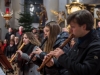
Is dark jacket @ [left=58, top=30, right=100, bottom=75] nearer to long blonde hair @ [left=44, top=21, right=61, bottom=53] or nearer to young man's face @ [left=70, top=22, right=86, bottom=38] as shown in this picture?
young man's face @ [left=70, top=22, right=86, bottom=38]

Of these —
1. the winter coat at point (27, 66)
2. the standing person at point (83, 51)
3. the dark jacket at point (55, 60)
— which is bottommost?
the winter coat at point (27, 66)

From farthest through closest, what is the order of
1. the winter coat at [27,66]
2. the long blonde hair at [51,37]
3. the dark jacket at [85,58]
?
the winter coat at [27,66], the long blonde hair at [51,37], the dark jacket at [85,58]

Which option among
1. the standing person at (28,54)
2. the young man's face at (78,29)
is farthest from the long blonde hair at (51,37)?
the standing person at (28,54)

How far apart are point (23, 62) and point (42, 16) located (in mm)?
10595

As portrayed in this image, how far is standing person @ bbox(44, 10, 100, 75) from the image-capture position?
8.64 feet

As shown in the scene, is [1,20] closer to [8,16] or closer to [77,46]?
[8,16]

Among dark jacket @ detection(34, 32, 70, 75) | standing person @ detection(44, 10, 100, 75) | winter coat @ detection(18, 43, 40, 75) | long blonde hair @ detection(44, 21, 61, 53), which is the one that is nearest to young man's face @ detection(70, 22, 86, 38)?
standing person @ detection(44, 10, 100, 75)

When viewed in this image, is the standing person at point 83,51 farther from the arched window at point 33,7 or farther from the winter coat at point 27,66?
the arched window at point 33,7

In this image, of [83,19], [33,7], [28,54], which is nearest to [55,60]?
[83,19]

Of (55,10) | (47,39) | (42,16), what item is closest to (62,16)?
(55,10)

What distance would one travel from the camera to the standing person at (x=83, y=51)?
2.63m

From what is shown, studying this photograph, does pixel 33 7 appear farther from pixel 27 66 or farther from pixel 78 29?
pixel 78 29

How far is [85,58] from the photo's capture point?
2.71 m

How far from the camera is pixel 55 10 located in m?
15.0
